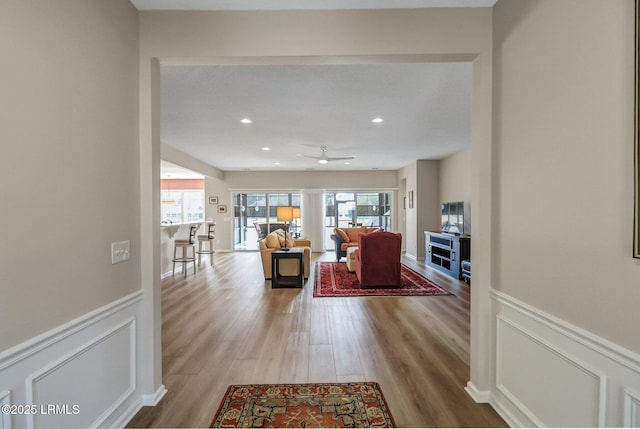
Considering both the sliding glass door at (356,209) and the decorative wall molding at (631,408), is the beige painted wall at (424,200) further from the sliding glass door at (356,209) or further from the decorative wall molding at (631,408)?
the decorative wall molding at (631,408)

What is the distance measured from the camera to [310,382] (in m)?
2.20

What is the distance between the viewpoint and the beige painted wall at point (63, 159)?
3.70ft

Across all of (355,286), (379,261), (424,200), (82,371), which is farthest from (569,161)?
(424,200)

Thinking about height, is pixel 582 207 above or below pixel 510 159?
below

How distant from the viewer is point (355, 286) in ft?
16.7

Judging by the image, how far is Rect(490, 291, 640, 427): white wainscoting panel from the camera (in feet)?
3.78

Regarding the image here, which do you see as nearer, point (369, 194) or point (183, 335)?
point (183, 335)

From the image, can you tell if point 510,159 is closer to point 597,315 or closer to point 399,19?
point 597,315

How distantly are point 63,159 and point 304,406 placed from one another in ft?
6.57

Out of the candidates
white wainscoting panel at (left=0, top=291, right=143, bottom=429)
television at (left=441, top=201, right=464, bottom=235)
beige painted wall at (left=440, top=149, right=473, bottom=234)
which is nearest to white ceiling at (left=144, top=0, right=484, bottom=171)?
beige painted wall at (left=440, top=149, right=473, bottom=234)

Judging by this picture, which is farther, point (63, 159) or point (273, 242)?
point (273, 242)

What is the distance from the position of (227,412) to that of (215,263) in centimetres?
597

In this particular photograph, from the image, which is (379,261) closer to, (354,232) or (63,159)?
(354,232)

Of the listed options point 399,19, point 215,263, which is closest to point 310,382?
point 399,19
